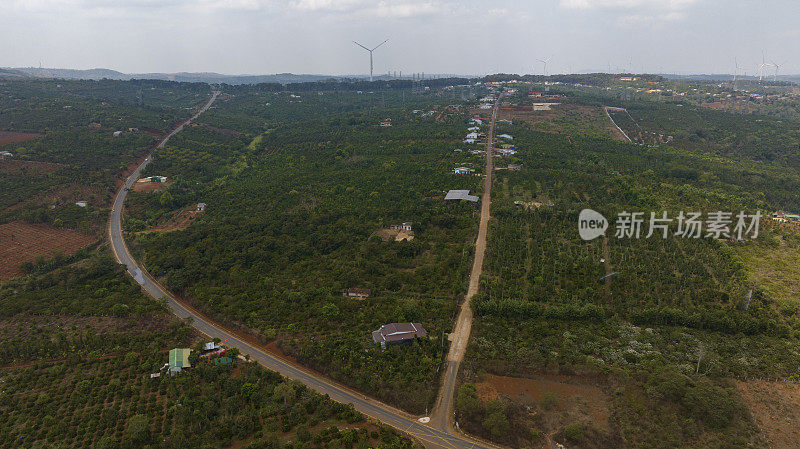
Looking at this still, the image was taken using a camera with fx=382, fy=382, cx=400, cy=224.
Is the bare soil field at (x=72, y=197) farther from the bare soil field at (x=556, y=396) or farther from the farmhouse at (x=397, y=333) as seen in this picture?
the bare soil field at (x=556, y=396)

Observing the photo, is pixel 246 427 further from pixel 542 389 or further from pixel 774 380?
pixel 774 380

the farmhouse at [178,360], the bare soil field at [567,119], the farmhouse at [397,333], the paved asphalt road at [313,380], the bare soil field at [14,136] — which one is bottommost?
the paved asphalt road at [313,380]

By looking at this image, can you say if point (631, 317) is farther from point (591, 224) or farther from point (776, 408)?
point (591, 224)

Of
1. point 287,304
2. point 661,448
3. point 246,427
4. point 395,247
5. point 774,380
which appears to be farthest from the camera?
point 395,247

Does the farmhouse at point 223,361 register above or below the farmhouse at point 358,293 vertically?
below

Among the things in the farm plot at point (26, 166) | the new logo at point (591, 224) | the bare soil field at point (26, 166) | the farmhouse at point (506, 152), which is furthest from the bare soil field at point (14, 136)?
the new logo at point (591, 224)

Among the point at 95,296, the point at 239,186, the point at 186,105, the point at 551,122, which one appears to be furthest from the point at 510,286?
the point at 186,105

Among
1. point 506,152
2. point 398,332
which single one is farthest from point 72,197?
point 506,152
